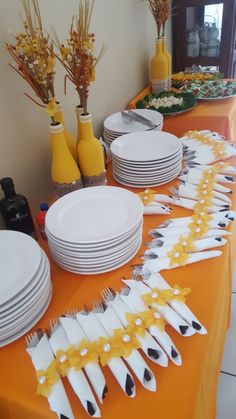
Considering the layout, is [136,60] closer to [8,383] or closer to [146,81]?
[146,81]

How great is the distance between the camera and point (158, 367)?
0.53 m

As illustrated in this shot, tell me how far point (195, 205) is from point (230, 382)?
2.32 ft

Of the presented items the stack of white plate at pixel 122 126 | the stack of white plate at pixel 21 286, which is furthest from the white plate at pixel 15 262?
the stack of white plate at pixel 122 126

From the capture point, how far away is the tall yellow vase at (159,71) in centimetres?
171

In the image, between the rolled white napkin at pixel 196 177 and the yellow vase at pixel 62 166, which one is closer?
the yellow vase at pixel 62 166

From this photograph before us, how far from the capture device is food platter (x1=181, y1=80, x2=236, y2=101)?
5.39 ft

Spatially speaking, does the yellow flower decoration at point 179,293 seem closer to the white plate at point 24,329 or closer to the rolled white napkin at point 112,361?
the rolled white napkin at point 112,361

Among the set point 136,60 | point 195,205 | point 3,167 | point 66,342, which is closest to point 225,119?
point 136,60

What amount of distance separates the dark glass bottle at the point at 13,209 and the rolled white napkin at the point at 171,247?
0.33 meters

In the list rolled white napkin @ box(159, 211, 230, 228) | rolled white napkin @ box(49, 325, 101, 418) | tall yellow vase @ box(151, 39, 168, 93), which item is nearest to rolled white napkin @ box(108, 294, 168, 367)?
rolled white napkin @ box(49, 325, 101, 418)

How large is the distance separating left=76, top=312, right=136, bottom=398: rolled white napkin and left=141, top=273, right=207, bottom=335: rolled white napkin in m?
0.14

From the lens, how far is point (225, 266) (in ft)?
2.42

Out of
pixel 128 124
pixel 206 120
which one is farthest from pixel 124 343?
pixel 206 120

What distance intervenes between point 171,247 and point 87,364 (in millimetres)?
331
